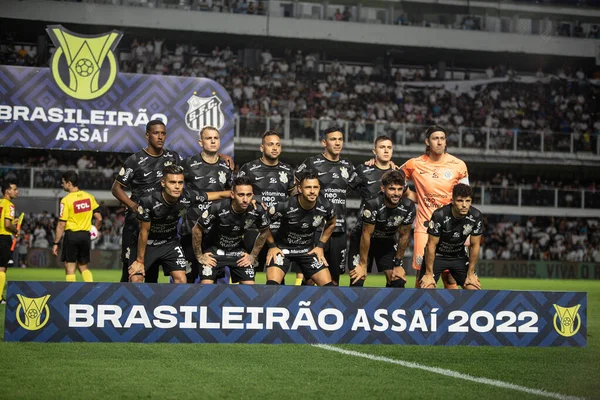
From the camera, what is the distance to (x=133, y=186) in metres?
11.5

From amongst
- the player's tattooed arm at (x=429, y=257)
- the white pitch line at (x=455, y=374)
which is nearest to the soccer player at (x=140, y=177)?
the white pitch line at (x=455, y=374)

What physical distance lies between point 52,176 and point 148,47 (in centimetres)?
1052

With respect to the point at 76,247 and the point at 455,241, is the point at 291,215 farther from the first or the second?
the point at 76,247

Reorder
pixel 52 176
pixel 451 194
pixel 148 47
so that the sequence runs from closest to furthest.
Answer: pixel 451 194 < pixel 52 176 < pixel 148 47

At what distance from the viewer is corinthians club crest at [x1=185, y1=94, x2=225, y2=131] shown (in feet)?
51.0

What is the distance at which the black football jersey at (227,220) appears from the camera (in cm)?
1033

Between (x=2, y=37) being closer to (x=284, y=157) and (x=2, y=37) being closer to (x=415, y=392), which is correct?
(x=284, y=157)

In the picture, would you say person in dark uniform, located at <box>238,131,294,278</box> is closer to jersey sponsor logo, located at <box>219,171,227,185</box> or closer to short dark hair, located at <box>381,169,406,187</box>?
jersey sponsor logo, located at <box>219,171,227,185</box>

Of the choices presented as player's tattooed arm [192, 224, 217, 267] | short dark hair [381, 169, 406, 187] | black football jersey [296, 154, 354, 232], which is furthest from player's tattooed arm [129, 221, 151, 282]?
short dark hair [381, 169, 406, 187]

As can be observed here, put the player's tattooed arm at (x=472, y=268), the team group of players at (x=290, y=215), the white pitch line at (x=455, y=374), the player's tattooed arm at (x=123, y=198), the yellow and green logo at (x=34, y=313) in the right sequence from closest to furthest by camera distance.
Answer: the white pitch line at (x=455, y=374), the yellow and green logo at (x=34, y=313), the team group of players at (x=290, y=215), the player's tattooed arm at (x=472, y=268), the player's tattooed arm at (x=123, y=198)

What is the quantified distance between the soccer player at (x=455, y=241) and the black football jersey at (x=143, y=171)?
11.5 ft

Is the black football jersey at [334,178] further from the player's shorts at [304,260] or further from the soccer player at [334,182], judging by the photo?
the player's shorts at [304,260]

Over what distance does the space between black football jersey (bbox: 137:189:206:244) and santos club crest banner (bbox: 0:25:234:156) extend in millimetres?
4824

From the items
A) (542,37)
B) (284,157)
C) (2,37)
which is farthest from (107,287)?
(542,37)
